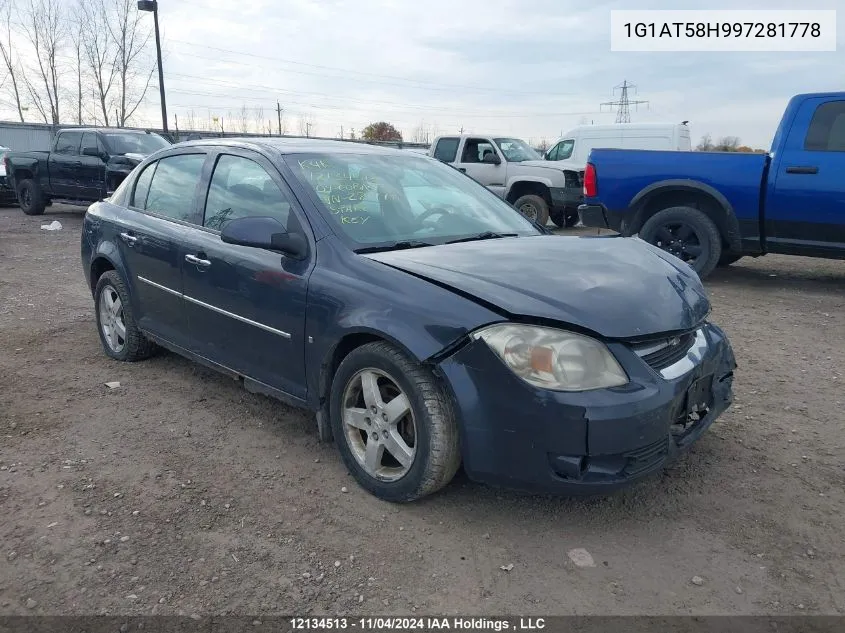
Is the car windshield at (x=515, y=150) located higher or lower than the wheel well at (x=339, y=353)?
higher

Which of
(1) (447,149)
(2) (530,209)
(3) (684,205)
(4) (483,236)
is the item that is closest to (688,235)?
(3) (684,205)

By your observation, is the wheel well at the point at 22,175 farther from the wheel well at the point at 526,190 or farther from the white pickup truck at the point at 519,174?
the wheel well at the point at 526,190

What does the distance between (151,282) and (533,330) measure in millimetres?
2843

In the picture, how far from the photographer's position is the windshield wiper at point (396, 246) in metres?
3.17

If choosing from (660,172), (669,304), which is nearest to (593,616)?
(669,304)

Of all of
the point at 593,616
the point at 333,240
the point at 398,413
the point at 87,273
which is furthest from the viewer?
the point at 87,273

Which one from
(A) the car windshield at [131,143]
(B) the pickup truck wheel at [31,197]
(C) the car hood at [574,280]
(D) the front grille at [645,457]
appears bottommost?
(D) the front grille at [645,457]

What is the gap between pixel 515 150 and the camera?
43.8 feet

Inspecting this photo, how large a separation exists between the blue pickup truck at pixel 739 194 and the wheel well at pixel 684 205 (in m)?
0.01

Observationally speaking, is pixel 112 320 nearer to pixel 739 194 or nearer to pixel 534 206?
pixel 739 194

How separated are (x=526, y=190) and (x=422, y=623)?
11171 millimetres

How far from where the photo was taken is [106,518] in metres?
2.87

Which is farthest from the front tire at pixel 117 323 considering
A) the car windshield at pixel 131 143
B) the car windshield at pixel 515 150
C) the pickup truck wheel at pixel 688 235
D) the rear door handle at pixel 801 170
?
the car windshield at pixel 515 150

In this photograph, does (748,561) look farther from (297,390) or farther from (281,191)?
(281,191)
